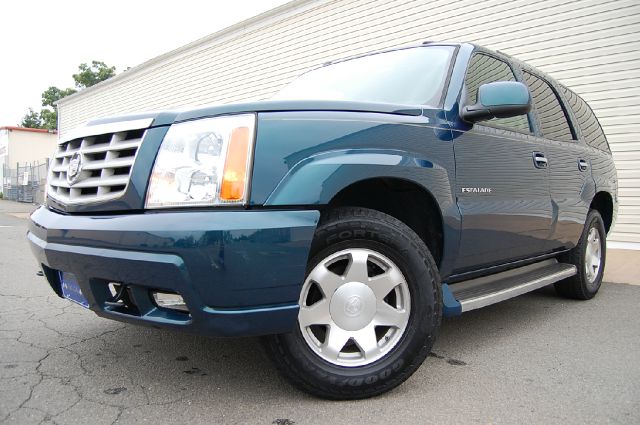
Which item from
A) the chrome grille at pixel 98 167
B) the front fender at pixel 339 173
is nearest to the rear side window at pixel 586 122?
the front fender at pixel 339 173

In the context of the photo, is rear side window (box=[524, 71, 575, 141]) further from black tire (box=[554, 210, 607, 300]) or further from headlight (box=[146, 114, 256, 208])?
headlight (box=[146, 114, 256, 208])

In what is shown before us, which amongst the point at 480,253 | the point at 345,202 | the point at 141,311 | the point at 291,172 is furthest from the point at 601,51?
the point at 141,311

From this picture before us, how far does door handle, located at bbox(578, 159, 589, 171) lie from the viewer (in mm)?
4074

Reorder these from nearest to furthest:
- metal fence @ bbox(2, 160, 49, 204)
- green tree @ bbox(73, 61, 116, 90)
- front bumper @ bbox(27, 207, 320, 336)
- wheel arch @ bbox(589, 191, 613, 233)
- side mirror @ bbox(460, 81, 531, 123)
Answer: front bumper @ bbox(27, 207, 320, 336) < side mirror @ bbox(460, 81, 531, 123) < wheel arch @ bbox(589, 191, 613, 233) < metal fence @ bbox(2, 160, 49, 204) < green tree @ bbox(73, 61, 116, 90)

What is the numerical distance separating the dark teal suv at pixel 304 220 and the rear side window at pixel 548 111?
3.10ft

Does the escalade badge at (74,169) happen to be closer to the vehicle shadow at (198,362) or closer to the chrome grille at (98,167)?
the chrome grille at (98,167)

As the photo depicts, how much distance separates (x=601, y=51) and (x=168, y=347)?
282 inches

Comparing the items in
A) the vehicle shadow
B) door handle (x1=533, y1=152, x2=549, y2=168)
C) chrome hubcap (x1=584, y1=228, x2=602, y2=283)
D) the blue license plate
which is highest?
door handle (x1=533, y1=152, x2=549, y2=168)

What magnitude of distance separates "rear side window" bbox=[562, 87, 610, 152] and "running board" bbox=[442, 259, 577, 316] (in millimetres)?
1269

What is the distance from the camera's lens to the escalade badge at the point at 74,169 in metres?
2.38

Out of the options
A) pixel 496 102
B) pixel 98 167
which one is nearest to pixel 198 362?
pixel 98 167

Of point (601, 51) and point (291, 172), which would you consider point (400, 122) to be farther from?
point (601, 51)

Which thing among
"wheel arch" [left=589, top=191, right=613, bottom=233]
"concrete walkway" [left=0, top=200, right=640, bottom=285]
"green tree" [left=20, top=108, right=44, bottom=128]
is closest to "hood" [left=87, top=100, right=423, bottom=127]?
"wheel arch" [left=589, top=191, right=613, bottom=233]

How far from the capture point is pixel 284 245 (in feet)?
6.47
